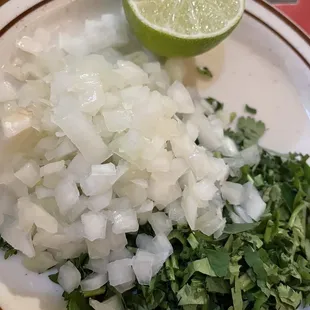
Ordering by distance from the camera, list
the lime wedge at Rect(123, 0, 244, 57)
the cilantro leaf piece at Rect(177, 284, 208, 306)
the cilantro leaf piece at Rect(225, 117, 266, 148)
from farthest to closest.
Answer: the cilantro leaf piece at Rect(225, 117, 266, 148), the lime wedge at Rect(123, 0, 244, 57), the cilantro leaf piece at Rect(177, 284, 208, 306)

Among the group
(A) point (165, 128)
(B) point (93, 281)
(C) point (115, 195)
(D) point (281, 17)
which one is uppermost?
(D) point (281, 17)

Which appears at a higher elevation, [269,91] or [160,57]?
[160,57]

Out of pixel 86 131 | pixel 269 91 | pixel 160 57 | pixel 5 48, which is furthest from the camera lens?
pixel 269 91

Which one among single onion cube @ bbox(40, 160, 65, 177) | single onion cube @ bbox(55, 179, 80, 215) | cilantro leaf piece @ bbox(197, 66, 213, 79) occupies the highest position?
cilantro leaf piece @ bbox(197, 66, 213, 79)

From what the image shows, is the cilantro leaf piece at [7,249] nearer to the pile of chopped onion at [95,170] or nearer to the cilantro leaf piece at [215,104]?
the pile of chopped onion at [95,170]

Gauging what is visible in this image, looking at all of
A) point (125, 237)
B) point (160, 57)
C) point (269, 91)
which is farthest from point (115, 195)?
point (269, 91)

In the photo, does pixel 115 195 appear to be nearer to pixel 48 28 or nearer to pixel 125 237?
pixel 125 237

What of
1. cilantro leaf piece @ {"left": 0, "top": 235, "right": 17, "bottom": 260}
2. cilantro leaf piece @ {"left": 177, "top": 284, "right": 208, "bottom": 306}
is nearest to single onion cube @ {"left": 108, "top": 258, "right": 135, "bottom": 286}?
cilantro leaf piece @ {"left": 177, "top": 284, "right": 208, "bottom": 306}

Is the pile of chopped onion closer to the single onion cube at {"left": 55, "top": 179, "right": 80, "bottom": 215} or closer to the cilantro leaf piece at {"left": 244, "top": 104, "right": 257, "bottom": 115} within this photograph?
the single onion cube at {"left": 55, "top": 179, "right": 80, "bottom": 215}
